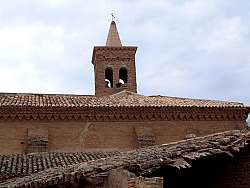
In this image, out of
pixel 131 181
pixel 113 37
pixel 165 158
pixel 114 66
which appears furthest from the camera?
pixel 113 37

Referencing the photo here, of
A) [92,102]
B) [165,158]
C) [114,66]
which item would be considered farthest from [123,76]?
[165,158]

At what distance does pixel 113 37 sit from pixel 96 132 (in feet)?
47.2

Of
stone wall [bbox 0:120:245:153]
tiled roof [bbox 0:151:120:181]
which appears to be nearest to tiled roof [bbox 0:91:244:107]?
stone wall [bbox 0:120:245:153]

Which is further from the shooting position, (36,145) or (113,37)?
(113,37)

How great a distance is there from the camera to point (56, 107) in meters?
16.9

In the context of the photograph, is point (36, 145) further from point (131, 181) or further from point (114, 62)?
point (114, 62)

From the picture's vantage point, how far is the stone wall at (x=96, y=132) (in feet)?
54.9

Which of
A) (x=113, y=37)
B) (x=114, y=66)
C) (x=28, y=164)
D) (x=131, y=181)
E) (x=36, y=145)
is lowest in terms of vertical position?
(x=131, y=181)

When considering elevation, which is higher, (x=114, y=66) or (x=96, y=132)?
(x=114, y=66)

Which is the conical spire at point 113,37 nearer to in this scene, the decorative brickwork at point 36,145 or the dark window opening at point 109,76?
the dark window opening at point 109,76

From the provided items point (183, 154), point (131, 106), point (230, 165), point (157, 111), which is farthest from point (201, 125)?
point (183, 154)

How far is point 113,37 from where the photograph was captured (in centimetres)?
3067

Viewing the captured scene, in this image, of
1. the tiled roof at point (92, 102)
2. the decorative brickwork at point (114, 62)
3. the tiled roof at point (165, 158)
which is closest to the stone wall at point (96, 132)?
the tiled roof at point (92, 102)

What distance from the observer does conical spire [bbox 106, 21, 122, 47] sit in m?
30.1
